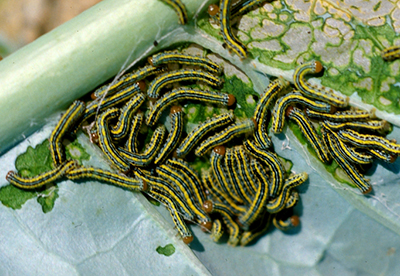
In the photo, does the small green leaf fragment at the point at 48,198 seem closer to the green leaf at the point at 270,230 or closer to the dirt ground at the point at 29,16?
the green leaf at the point at 270,230

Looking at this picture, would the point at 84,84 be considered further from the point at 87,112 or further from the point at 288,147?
the point at 288,147

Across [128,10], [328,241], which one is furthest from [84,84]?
[328,241]

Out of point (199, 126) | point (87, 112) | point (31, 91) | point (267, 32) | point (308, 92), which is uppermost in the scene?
point (31, 91)

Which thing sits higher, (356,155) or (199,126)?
(199,126)

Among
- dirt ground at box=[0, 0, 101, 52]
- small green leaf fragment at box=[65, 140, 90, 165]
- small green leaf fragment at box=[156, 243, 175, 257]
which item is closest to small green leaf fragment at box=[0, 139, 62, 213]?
small green leaf fragment at box=[65, 140, 90, 165]

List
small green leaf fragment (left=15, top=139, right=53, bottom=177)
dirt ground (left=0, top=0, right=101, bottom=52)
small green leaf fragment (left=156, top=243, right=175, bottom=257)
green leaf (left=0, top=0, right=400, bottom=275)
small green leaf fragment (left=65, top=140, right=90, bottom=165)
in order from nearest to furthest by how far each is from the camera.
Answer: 1. green leaf (left=0, top=0, right=400, bottom=275)
2. small green leaf fragment (left=15, top=139, right=53, bottom=177)
3. small green leaf fragment (left=65, top=140, right=90, bottom=165)
4. small green leaf fragment (left=156, top=243, right=175, bottom=257)
5. dirt ground (left=0, top=0, right=101, bottom=52)

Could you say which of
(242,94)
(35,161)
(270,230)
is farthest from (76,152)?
(270,230)

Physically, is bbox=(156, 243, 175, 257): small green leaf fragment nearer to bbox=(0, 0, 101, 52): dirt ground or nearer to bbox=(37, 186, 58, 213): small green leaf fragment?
bbox=(37, 186, 58, 213): small green leaf fragment
